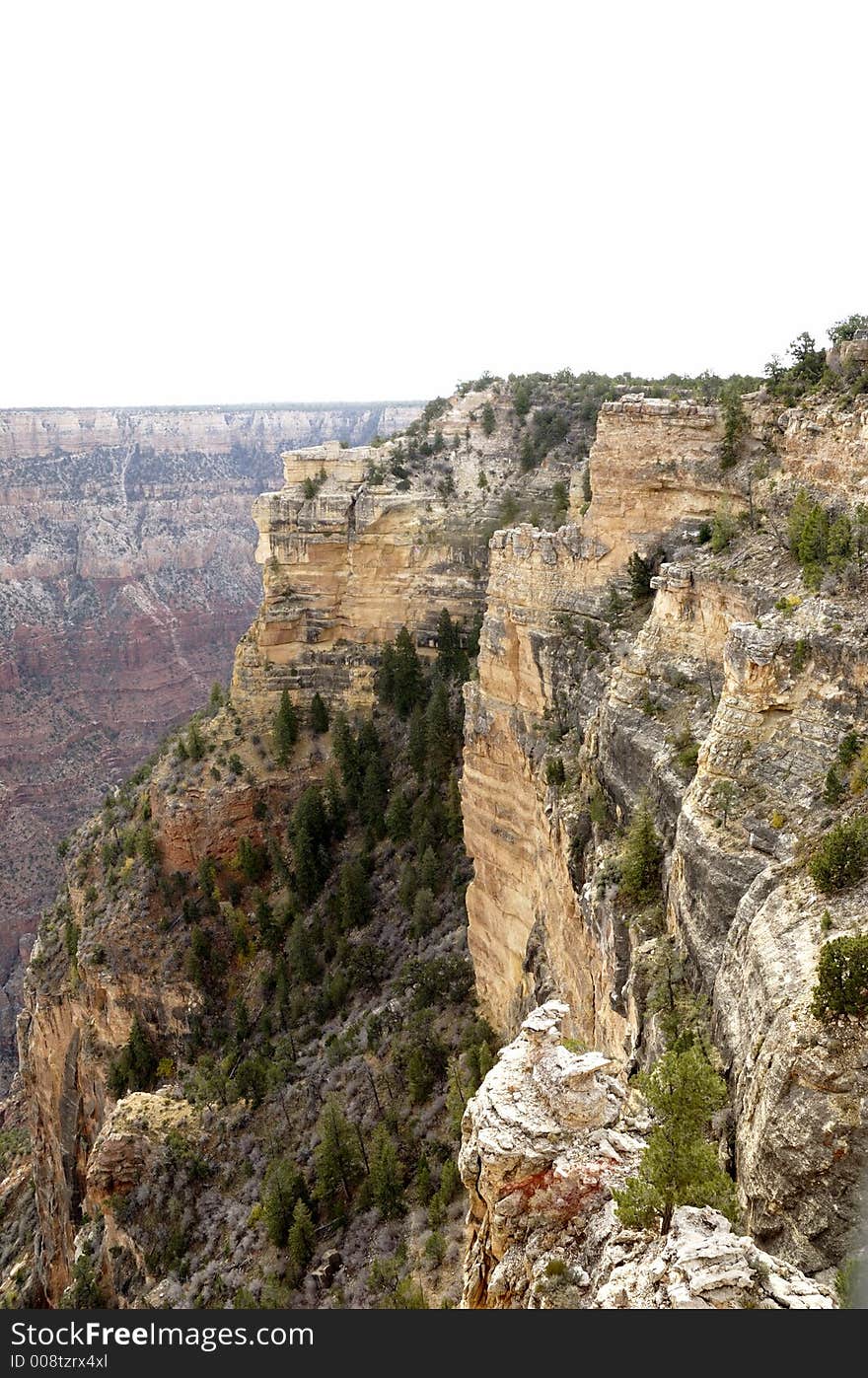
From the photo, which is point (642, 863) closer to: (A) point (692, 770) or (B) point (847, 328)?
(A) point (692, 770)

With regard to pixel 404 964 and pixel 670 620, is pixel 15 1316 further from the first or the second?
pixel 404 964

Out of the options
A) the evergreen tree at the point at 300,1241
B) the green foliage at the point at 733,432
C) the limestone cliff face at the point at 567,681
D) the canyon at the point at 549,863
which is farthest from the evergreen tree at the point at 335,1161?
the green foliage at the point at 733,432

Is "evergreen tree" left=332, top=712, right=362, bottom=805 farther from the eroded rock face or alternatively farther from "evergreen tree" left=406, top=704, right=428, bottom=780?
the eroded rock face

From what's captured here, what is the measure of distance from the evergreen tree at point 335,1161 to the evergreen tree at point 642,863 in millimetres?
16322

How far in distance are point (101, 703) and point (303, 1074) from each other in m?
96.8

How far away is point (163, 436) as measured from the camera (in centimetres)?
15725

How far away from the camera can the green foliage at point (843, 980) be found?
9898mm

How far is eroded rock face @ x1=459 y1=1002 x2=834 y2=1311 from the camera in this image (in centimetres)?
855

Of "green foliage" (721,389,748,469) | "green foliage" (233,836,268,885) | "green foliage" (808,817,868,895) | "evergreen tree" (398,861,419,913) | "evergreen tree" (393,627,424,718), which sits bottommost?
"green foliage" (233,836,268,885)

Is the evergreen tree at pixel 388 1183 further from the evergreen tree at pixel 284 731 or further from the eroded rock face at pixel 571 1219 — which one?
the evergreen tree at pixel 284 731

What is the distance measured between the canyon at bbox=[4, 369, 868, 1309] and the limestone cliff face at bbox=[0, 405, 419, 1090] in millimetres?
47555

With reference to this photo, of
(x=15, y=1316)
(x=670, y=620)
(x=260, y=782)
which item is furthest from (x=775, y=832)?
(x=260, y=782)

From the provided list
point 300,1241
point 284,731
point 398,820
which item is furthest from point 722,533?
point 284,731

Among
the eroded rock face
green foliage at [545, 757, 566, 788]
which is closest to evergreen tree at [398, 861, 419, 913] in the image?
green foliage at [545, 757, 566, 788]
